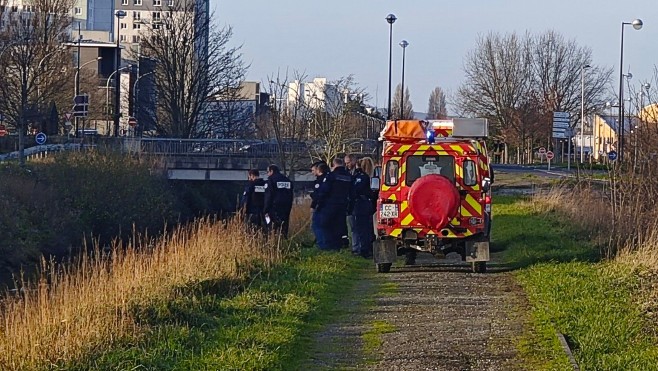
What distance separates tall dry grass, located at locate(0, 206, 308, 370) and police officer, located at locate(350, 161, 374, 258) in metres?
1.43

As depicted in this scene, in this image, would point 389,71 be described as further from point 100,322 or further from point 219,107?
point 100,322

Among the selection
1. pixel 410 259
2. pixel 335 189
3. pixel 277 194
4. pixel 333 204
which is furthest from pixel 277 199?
pixel 410 259

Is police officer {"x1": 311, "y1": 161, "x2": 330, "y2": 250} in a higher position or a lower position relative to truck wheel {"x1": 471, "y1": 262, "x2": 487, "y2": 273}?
higher

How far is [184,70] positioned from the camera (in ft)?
207

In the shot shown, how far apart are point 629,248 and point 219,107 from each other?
164 ft

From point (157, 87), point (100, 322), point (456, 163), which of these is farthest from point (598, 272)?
point (157, 87)

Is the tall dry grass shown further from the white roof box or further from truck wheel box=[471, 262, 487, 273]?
the white roof box

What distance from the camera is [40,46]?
197 ft

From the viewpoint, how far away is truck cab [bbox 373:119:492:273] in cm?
1689

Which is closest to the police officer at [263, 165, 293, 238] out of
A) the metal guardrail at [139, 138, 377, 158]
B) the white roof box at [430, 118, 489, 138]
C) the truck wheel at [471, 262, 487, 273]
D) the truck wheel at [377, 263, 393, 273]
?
the truck wheel at [377, 263, 393, 273]

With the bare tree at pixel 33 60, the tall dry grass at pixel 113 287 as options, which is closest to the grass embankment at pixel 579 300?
the tall dry grass at pixel 113 287

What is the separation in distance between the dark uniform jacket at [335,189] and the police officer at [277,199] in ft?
2.94

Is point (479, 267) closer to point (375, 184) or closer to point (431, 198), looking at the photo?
point (431, 198)

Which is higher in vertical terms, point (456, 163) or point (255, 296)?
point (456, 163)
